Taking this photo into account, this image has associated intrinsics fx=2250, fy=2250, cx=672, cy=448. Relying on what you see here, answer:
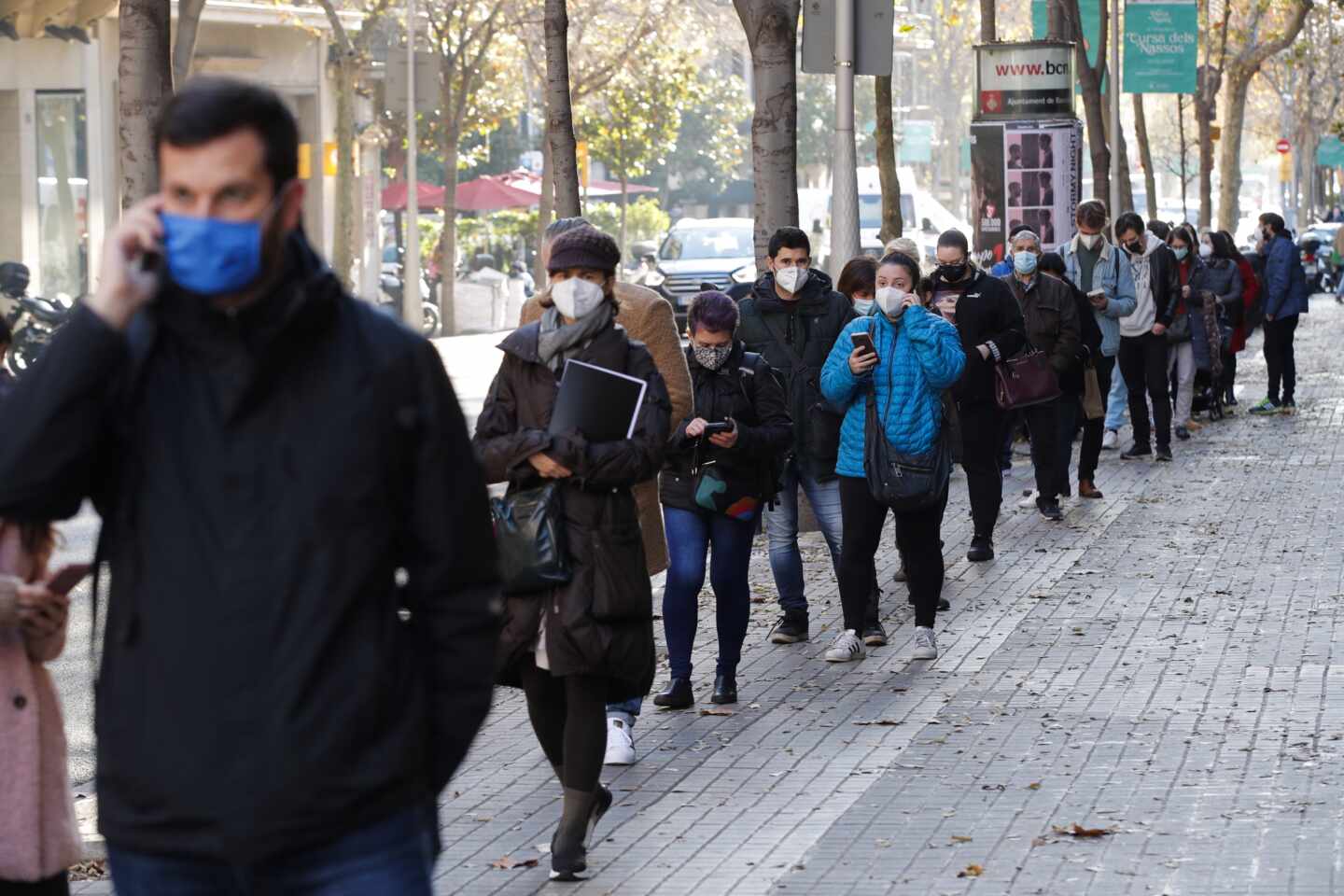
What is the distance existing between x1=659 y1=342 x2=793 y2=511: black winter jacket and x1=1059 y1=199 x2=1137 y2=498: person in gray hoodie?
7.47 m

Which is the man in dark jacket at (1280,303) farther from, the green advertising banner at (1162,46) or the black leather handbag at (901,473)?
the black leather handbag at (901,473)

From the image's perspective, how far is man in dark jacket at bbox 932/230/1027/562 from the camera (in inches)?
480

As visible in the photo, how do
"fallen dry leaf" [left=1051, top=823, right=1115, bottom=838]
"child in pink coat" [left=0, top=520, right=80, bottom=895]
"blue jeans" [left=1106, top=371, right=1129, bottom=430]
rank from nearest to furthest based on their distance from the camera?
"child in pink coat" [left=0, top=520, right=80, bottom=895]
"fallen dry leaf" [left=1051, top=823, right=1115, bottom=838]
"blue jeans" [left=1106, top=371, right=1129, bottom=430]

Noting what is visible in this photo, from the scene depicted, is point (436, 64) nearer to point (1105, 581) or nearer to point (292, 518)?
point (1105, 581)

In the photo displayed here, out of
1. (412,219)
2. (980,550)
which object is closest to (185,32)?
(980,550)

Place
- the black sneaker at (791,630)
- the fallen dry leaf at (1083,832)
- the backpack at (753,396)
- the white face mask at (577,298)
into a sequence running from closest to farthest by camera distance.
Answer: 1. the white face mask at (577,298)
2. the fallen dry leaf at (1083,832)
3. the backpack at (753,396)
4. the black sneaker at (791,630)

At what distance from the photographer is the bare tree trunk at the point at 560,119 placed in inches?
510

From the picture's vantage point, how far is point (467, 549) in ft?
9.93

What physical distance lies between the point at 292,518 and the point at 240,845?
410mm

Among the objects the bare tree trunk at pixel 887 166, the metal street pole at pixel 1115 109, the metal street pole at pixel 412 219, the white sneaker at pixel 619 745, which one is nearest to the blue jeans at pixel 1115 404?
the bare tree trunk at pixel 887 166

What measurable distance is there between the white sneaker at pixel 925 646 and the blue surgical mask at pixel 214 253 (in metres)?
6.79

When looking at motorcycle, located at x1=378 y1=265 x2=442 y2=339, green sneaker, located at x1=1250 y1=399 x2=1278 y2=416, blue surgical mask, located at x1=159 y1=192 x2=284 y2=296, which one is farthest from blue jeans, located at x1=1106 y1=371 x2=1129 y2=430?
motorcycle, located at x1=378 y1=265 x2=442 y2=339

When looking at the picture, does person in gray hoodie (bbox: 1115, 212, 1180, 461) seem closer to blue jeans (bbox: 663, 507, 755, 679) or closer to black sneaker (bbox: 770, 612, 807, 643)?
black sneaker (bbox: 770, 612, 807, 643)

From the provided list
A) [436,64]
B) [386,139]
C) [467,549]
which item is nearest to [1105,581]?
[467,549]
